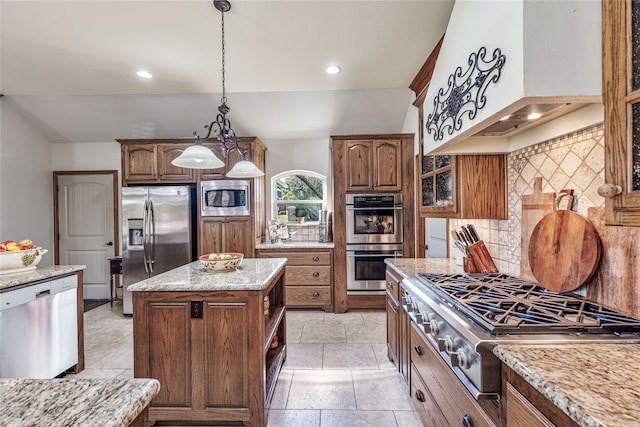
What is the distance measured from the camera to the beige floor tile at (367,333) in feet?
10.1

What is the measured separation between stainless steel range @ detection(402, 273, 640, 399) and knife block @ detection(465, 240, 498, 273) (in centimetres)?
35

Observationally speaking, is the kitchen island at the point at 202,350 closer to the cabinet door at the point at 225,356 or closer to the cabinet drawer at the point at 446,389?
the cabinet door at the point at 225,356

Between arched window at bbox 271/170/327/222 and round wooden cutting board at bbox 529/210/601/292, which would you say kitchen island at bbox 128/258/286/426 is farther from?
arched window at bbox 271/170/327/222

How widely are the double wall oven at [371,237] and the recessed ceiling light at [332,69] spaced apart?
1512 millimetres

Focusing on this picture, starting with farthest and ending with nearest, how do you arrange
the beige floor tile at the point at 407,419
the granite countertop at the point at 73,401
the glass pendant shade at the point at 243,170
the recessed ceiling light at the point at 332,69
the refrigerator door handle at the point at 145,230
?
the refrigerator door handle at the point at 145,230 < the recessed ceiling light at the point at 332,69 < the glass pendant shade at the point at 243,170 < the beige floor tile at the point at 407,419 < the granite countertop at the point at 73,401

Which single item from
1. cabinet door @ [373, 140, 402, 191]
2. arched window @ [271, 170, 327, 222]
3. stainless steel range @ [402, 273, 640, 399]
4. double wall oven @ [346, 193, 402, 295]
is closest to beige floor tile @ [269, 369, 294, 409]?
stainless steel range @ [402, 273, 640, 399]

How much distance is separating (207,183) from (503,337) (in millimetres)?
3756

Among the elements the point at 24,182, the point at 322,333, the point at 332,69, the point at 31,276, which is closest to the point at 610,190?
the point at 332,69

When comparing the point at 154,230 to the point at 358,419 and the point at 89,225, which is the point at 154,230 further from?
the point at 358,419

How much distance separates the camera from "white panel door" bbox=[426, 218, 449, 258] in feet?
9.55

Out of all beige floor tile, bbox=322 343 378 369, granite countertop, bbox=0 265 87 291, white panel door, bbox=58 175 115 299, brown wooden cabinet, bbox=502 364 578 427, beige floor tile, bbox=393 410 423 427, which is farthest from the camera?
white panel door, bbox=58 175 115 299

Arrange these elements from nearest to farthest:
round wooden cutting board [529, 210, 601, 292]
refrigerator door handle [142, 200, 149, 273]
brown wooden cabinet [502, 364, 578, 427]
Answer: brown wooden cabinet [502, 364, 578, 427] < round wooden cutting board [529, 210, 601, 292] < refrigerator door handle [142, 200, 149, 273]

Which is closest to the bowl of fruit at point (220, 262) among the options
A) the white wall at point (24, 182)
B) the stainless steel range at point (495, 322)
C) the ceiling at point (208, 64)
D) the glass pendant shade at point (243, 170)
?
→ the glass pendant shade at point (243, 170)

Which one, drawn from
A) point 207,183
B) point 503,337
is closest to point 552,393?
point 503,337
